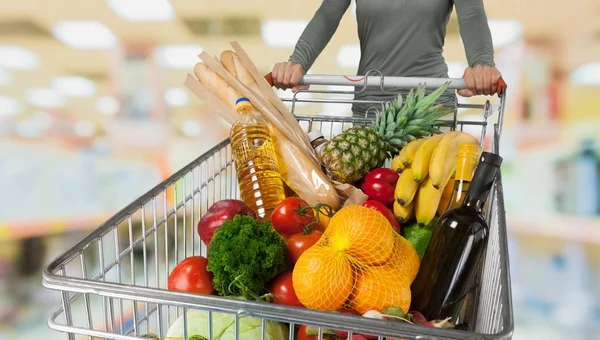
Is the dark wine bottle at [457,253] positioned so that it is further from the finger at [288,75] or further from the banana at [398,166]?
the finger at [288,75]

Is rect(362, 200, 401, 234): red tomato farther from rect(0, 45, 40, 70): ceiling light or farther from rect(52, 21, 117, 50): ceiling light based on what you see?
rect(0, 45, 40, 70): ceiling light

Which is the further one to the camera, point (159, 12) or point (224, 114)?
point (159, 12)

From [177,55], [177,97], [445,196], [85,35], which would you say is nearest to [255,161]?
[445,196]

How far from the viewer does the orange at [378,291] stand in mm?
Result: 773

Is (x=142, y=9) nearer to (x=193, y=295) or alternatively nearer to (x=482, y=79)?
(x=482, y=79)

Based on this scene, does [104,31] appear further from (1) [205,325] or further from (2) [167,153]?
(1) [205,325]

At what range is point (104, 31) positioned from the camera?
5203 millimetres

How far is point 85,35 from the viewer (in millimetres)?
5301

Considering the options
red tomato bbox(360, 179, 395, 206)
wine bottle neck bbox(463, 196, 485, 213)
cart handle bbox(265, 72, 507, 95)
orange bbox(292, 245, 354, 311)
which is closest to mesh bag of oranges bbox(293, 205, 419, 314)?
orange bbox(292, 245, 354, 311)

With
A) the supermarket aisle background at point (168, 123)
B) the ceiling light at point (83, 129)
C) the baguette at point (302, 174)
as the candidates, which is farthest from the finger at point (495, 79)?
the ceiling light at point (83, 129)

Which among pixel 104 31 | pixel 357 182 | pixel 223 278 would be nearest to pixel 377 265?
pixel 223 278

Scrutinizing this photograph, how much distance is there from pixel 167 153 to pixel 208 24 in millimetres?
1502

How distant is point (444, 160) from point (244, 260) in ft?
1.85

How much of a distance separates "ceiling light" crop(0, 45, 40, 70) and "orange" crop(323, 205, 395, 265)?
5.42 meters
